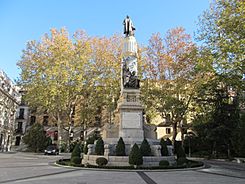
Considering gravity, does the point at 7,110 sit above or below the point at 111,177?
above

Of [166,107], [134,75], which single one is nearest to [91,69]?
[166,107]

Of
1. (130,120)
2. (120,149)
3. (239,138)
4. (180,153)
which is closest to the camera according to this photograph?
(120,149)

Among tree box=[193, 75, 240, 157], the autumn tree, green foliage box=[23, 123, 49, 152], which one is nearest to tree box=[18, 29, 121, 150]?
the autumn tree

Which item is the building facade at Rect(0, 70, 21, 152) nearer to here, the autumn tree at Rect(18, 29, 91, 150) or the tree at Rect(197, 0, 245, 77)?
the autumn tree at Rect(18, 29, 91, 150)

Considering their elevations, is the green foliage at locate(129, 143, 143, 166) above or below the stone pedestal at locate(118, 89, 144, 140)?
below

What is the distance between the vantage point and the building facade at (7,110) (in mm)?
45531

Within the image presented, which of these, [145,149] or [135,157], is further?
[145,149]

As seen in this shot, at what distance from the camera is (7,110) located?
159ft

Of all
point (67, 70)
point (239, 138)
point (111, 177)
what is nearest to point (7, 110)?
point (67, 70)

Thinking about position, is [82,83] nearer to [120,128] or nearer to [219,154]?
[120,128]

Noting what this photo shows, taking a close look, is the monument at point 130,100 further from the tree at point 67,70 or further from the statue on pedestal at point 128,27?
the tree at point 67,70

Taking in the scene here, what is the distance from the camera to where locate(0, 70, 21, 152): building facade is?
4553 cm

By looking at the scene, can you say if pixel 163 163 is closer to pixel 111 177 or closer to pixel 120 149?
pixel 120 149

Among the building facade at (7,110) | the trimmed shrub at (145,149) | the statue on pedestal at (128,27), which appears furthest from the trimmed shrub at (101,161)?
the building facade at (7,110)
